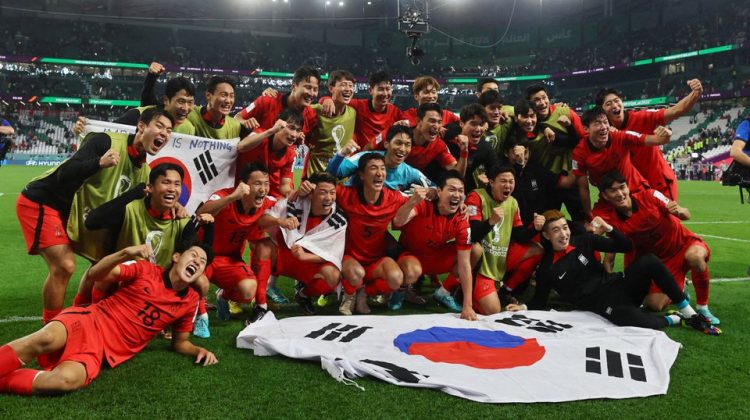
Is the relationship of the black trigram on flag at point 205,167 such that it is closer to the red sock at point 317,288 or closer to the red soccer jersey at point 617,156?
the red sock at point 317,288

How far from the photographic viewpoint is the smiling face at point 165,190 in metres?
4.05

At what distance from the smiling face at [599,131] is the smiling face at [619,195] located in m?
0.67

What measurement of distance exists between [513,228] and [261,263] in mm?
2574

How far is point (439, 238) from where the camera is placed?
17.6 ft

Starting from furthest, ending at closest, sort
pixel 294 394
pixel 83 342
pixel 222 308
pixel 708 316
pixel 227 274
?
pixel 222 308 < pixel 227 274 < pixel 708 316 < pixel 83 342 < pixel 294 394

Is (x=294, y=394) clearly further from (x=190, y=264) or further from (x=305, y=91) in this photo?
(x=305, y=91)

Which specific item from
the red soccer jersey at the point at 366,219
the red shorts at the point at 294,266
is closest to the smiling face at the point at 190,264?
the red shorts at the point at 294,266

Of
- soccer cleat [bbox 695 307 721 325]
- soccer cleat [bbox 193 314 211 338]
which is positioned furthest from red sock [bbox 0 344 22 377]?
soccer cleat [bbox 695 307 721 325]

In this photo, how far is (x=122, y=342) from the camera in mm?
3533

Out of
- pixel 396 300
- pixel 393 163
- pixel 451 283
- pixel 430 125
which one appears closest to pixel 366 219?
pixel 393 163

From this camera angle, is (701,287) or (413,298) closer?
(701,287)

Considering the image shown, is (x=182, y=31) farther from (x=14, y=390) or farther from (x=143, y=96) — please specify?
(x=14, y=390)

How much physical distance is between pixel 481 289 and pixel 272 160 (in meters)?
2.65

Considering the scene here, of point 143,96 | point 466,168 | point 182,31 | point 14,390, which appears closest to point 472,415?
point 14,390
